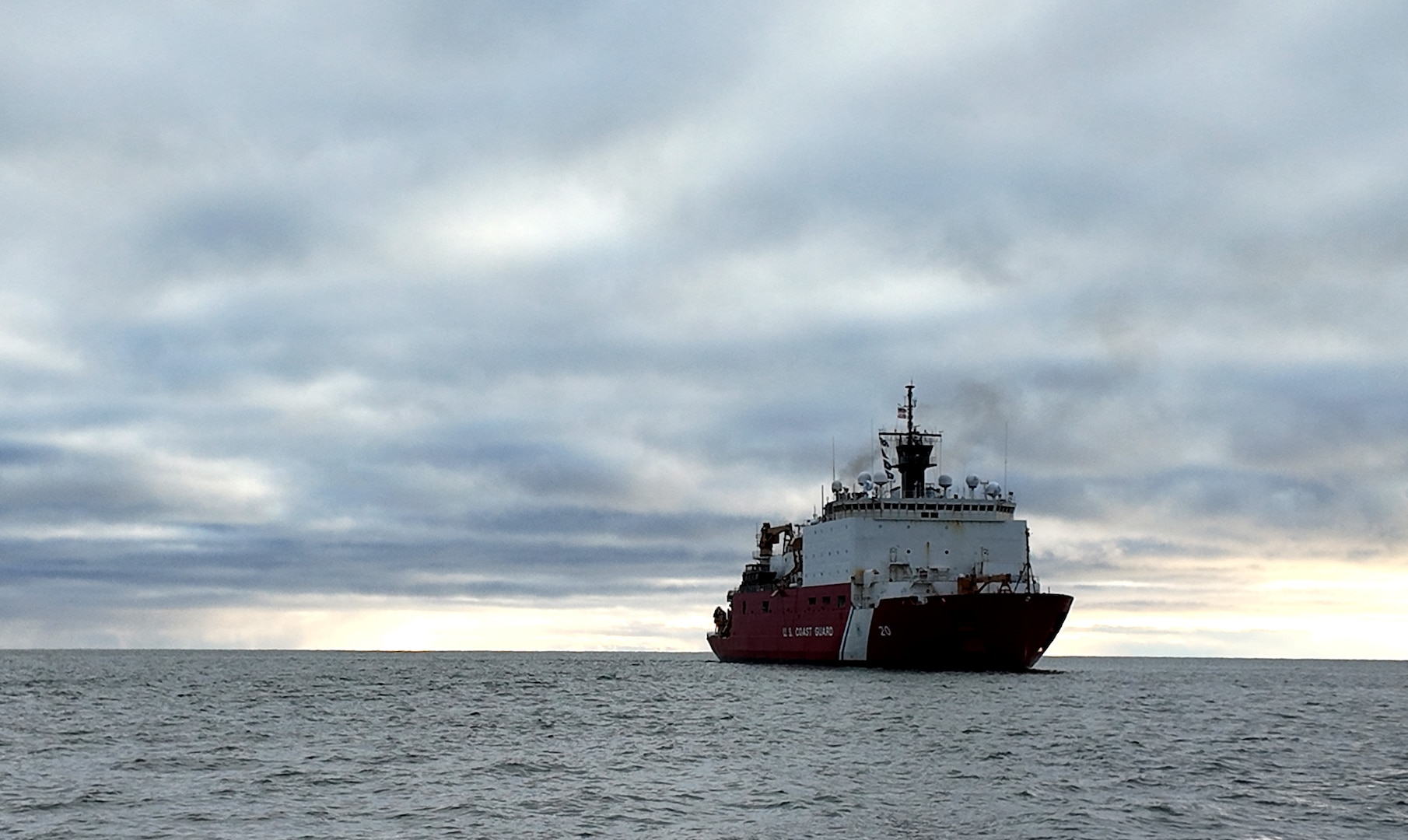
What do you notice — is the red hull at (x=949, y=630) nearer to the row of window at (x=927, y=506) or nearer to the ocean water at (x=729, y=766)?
the ocean water at (x=729, y=766)

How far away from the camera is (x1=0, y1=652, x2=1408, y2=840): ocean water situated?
29.9m

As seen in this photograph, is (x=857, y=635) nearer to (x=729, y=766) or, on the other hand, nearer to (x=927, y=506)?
(x=927, y=506)

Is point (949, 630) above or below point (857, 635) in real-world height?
above

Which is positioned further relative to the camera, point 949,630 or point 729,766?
point 949,630

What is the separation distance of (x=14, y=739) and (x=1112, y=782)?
133ft

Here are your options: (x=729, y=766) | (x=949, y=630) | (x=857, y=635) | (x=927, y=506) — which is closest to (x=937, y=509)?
(x=927, y=506)

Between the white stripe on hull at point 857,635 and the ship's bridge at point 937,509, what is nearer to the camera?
the white stripe on hull at point 857,635

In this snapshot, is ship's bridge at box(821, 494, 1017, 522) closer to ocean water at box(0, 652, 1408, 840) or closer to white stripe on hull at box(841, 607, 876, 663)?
white stripe on hull at box(841, 607, 876, 663)

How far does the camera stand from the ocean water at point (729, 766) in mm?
29906

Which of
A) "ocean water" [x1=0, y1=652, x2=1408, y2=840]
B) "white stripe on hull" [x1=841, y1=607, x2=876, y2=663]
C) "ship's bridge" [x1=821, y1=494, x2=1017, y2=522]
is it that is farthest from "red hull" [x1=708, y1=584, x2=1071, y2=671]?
"ship's bridge" [x1=821, y1=494, x2=1017, y2=522]

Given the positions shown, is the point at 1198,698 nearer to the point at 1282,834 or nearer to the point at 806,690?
the point at 806,690

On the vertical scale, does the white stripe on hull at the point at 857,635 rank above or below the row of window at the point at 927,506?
below

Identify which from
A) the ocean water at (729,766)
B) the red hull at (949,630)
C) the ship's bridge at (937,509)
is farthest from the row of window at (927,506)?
the ocean water at (729,766)

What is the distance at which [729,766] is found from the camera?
40188mm
